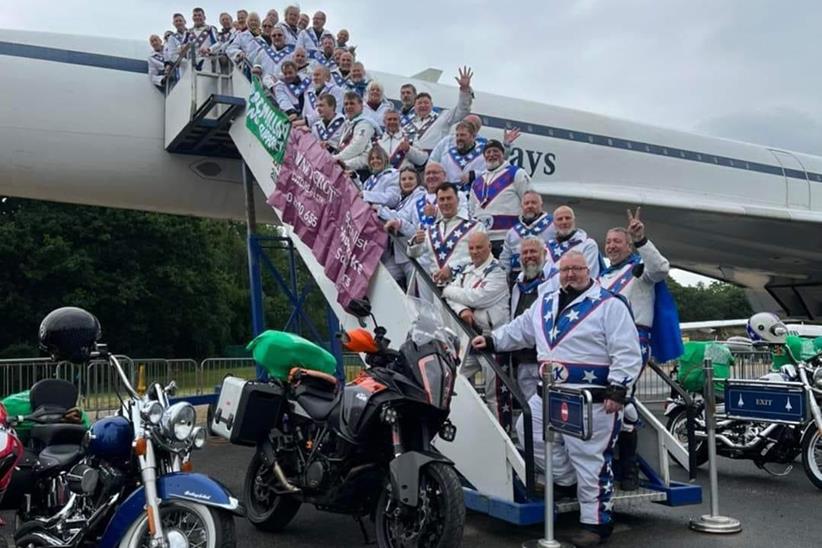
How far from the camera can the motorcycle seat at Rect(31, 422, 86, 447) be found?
3.67 meters

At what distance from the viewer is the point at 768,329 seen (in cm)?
661

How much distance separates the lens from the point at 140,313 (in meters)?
29.0

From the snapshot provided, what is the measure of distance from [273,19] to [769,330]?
6.83 meters

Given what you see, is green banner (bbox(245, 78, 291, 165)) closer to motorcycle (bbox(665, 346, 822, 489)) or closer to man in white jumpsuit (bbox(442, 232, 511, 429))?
man in white jumpsuit (bbox(442, 232, 511, 429))

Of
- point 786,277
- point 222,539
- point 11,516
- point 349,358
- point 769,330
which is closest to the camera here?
point 222,539

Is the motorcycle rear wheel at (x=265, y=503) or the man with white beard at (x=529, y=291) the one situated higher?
the man with white beard at (x=529, y=291)

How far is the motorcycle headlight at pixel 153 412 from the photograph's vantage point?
310cm

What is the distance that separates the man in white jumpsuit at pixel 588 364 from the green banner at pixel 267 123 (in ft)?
13.4

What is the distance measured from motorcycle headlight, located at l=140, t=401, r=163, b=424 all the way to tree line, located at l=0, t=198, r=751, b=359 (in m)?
22.1

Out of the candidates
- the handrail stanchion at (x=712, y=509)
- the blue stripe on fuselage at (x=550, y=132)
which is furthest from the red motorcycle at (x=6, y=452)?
the blue stripe on fuselage at (x=550, y=132)

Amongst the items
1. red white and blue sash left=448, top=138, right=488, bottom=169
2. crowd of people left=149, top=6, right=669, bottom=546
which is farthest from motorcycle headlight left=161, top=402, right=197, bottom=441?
red white and blue sash left=448, top=138, right=488, bottom=169

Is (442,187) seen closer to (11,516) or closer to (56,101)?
(11,516)

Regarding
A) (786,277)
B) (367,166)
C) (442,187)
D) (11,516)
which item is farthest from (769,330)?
(786,277)

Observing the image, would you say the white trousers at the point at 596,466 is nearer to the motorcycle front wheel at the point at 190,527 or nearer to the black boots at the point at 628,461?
the black boots at the point at 628,461
